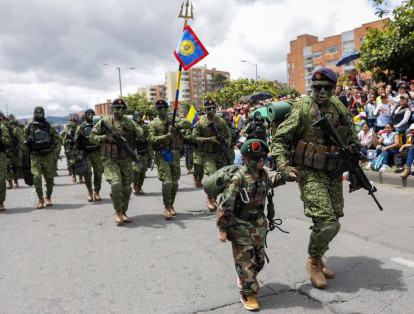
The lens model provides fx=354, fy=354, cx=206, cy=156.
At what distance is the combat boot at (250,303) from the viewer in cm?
295

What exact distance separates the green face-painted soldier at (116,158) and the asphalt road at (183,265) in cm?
40

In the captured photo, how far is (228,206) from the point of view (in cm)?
288

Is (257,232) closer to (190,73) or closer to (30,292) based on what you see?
(30,292)

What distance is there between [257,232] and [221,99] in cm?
3014

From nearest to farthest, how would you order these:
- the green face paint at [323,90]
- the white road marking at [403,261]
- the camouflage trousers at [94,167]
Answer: the green face paint at [323,90] < the white road marking at [403,261] < the camouflage trousers at [94,167]

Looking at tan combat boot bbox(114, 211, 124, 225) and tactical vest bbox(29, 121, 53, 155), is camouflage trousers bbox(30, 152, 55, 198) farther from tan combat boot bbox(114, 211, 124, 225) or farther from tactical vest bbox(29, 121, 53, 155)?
tan combat boot bbox(114, 211, 124, 225)

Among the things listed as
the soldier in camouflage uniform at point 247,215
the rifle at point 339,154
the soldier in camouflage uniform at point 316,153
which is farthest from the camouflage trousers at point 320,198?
the soldier in camouflage uniform at point 247,215

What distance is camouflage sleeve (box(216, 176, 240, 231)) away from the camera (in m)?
2.88

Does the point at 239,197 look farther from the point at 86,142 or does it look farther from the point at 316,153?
the point at 86,142

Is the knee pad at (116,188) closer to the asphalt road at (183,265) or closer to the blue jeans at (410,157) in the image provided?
the asphalt road at (183,265)

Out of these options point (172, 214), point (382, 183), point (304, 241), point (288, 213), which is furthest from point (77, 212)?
point (382, 183)

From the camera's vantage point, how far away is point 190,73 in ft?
411

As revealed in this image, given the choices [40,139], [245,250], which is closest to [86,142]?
[40,139]

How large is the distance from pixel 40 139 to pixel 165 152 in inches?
120
